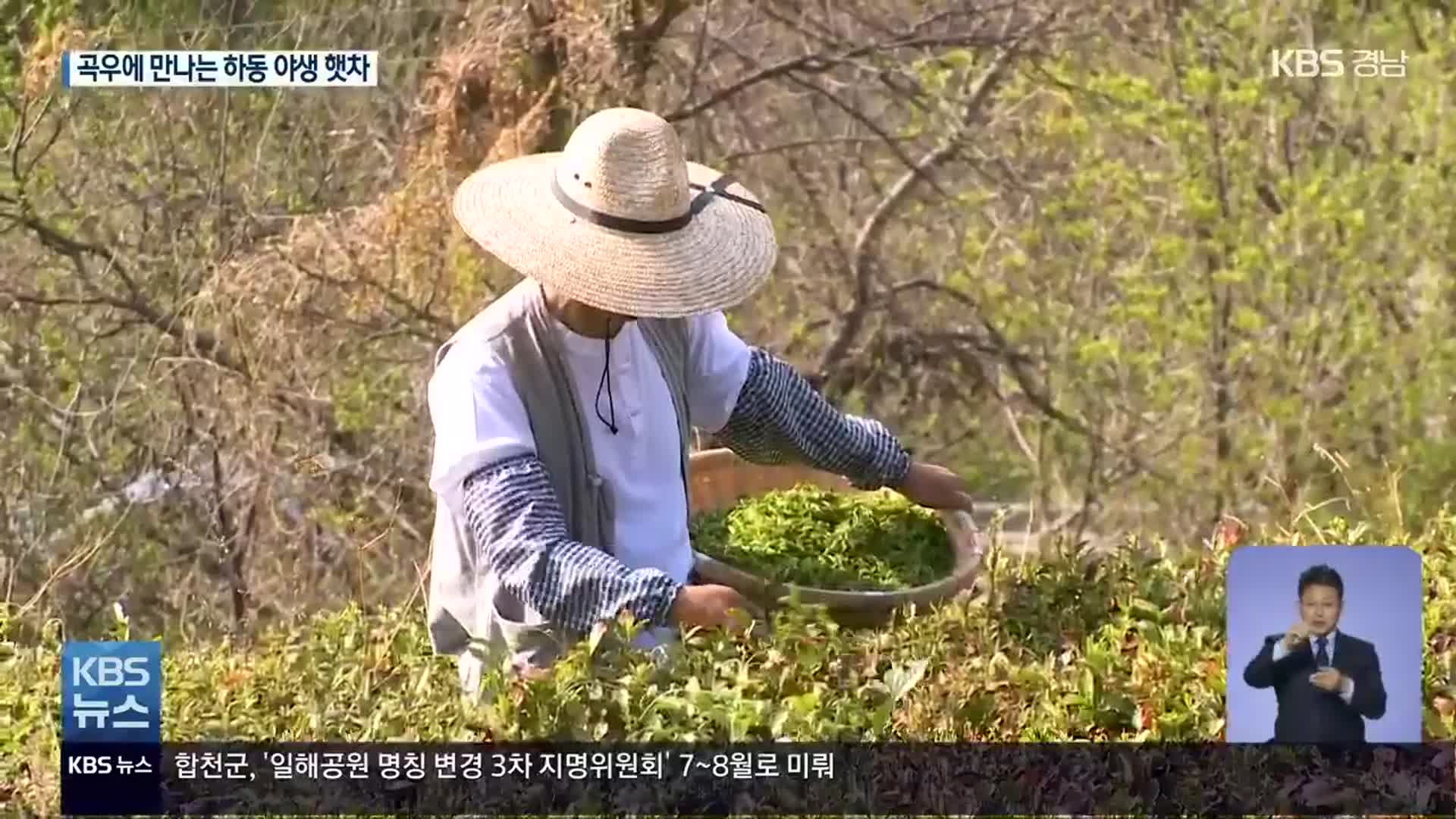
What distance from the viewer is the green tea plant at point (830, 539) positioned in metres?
3.76

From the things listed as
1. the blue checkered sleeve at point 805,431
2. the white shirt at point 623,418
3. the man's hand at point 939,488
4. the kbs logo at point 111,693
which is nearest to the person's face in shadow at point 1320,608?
the man's hand at point 939,488

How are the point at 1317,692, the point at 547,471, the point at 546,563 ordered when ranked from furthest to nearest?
the point at 1317,692, the point at 547,471, the point at 546,563

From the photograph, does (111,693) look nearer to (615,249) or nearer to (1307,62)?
(615,249)

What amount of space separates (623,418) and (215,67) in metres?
0.96

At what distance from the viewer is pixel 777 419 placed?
3842 mm

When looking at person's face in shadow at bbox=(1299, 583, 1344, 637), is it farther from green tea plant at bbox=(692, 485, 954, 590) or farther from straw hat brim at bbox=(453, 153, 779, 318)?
straw hat brim at bbox=(453, 153, 779, 318)

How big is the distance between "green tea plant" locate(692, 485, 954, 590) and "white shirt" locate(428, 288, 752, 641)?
133mm

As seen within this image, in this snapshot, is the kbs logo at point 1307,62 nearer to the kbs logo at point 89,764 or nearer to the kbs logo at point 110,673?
the kbs logo at point 110,673

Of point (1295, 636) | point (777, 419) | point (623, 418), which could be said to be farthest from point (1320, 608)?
point (623, 418)

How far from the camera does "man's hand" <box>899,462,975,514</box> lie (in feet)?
12.6

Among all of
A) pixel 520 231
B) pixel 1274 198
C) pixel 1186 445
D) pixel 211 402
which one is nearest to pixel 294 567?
pixel 211 402

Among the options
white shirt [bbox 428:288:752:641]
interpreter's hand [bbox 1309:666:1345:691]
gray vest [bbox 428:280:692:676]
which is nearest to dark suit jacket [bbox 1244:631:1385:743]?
interpreter's hand [bbox 1309:666:1345:691]

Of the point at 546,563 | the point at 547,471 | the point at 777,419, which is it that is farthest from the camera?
the point at 777,419

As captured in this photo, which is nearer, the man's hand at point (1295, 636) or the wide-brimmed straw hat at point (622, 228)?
the wide-brimmed straw hat at point (622, 228)
